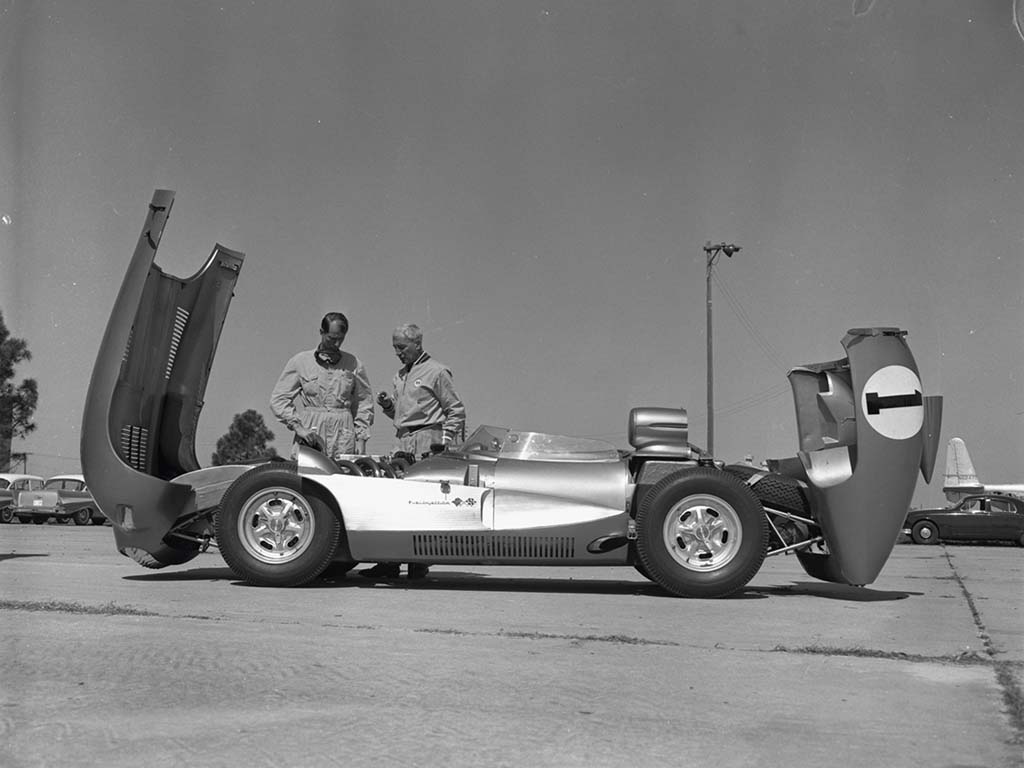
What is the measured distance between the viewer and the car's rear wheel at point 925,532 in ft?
87.1

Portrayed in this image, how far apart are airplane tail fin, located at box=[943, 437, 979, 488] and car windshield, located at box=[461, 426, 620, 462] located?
50715 millimetres

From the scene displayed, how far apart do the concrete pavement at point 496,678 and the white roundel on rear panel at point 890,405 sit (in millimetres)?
997

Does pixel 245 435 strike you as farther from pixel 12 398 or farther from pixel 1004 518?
pixel 1004 518

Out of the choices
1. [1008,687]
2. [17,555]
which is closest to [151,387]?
[17,555]

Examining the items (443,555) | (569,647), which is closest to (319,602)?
(443,555)

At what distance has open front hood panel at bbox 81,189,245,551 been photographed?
280 inches

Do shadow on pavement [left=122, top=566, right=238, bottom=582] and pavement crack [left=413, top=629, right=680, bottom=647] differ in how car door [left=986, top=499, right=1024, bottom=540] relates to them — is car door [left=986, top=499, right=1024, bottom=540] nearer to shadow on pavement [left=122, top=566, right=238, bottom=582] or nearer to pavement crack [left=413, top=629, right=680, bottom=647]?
shadow on pavement [left=122, top=566, right=238, bottom=582]

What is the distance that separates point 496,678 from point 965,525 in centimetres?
2494

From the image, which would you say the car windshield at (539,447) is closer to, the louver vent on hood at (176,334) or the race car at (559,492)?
the race car at (559,492)

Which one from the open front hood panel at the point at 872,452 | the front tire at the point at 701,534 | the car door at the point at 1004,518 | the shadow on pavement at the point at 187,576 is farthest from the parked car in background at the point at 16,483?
the open front hood panel at the point at 872,452

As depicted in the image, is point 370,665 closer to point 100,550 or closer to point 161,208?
point 161,208

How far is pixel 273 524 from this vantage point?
7.11m

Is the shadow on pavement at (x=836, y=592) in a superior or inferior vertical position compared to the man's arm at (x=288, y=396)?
inferior

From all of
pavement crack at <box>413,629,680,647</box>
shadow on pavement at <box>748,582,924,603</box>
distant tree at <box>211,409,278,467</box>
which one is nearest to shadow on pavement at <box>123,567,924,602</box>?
shadow on pavement at <box>748,582,924,603</box>
